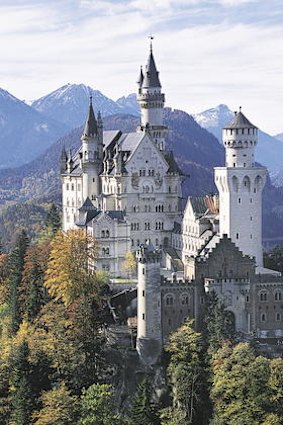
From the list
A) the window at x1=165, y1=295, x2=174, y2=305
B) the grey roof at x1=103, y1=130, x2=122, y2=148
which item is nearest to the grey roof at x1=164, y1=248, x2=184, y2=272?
the grey roof at x1=103, y1=130, x2=122, y2=148

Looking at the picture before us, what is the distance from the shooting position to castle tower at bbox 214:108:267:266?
9100 centimetres

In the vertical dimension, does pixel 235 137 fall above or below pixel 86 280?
above

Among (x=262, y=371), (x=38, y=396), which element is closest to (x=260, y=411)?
(x=262, y=371)

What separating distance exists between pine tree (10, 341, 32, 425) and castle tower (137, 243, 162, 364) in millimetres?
10498

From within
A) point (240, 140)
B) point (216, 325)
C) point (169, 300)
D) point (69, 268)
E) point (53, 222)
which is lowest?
point (216, 325)

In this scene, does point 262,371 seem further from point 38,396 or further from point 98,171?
point 98,171

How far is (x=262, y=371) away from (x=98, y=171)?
4244cm

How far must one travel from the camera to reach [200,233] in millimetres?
99812

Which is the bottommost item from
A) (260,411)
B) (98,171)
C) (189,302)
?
(260,411)

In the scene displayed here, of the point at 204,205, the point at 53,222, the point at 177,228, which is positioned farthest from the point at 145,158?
the point at 53,222

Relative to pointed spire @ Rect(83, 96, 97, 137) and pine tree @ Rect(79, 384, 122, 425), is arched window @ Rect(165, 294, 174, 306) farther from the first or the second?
pointed spire @ Rect(83, 96, 97, 137)

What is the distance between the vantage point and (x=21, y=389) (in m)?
79.1

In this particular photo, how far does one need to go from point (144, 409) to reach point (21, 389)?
11.3 metres

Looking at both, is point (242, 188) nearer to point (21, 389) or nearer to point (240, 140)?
point (240, 140)
